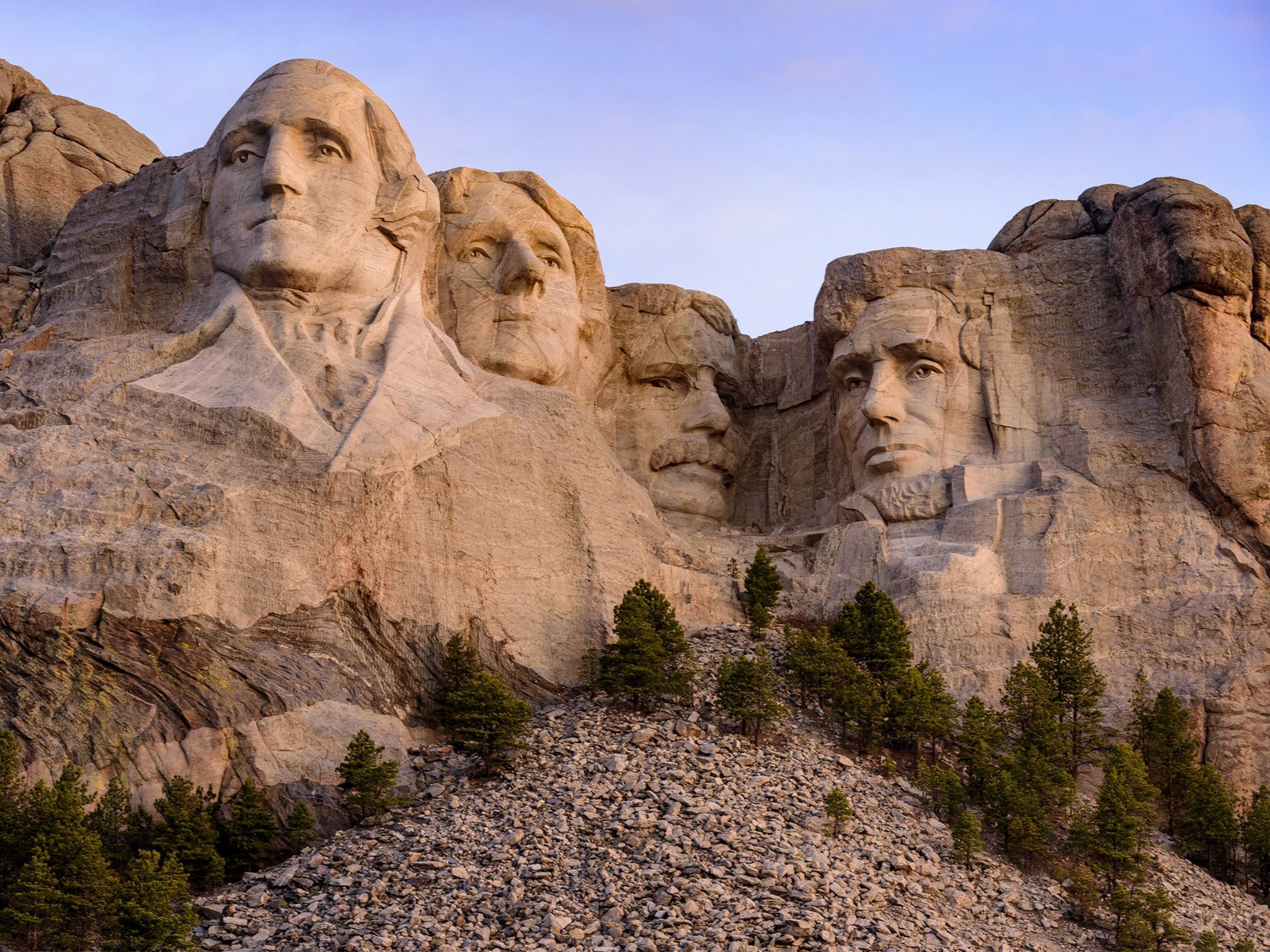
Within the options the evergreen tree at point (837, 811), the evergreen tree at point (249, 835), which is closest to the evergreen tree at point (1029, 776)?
the evergreen tree at point (837, 811)

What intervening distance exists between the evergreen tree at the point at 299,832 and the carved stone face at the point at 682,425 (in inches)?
437

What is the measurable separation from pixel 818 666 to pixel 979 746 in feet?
8.21

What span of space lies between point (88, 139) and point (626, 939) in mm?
22277

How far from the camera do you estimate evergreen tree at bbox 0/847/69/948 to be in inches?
961

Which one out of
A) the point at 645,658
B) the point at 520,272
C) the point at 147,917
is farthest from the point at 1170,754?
the point at 147,917

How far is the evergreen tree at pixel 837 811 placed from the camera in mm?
27047

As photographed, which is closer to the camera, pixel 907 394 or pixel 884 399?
pixel 884 399

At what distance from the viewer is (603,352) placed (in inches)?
1484

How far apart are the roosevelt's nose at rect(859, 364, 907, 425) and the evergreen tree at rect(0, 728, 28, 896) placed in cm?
1444

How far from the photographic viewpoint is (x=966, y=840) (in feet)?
89.4

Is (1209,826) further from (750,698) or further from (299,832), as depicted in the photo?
(299,832)

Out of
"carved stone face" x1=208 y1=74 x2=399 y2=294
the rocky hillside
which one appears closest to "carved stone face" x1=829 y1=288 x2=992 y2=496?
the rocky hillside

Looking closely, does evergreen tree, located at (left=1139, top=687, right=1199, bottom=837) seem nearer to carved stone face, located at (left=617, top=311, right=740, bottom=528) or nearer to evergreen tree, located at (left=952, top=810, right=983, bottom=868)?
evergreen tree, located at (left=952, top=810, right=983, bottom=868)

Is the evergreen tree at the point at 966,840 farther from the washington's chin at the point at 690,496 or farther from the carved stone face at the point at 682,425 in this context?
the carved stone face at the point at 682,425
